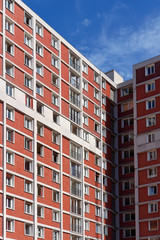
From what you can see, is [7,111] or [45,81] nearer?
[7,111]

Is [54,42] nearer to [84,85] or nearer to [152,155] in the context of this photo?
[84,85]

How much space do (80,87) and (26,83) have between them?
12.6 metres

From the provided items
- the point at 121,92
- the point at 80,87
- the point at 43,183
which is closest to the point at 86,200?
the point at 43,183

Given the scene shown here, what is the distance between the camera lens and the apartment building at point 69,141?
56531mm

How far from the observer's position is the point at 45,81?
63.9m

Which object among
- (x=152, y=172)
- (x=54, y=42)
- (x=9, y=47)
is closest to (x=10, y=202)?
(x=9, y=47)

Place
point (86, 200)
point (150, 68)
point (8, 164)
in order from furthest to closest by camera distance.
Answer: point (150, 68), point (86, 200), point (8, 164)

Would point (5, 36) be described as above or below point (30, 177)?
above

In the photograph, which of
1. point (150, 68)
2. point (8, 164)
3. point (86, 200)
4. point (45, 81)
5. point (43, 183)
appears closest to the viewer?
point (8, 164)

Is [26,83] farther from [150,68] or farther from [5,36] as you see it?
[150,68]

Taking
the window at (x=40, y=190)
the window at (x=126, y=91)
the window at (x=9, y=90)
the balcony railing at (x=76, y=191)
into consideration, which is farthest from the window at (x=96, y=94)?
the window at (x=40, y=190)

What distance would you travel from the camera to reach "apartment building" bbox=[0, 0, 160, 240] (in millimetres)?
56531

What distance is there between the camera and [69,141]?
67.0 metres

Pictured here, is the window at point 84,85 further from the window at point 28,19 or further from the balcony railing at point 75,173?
the window at point 28,19
